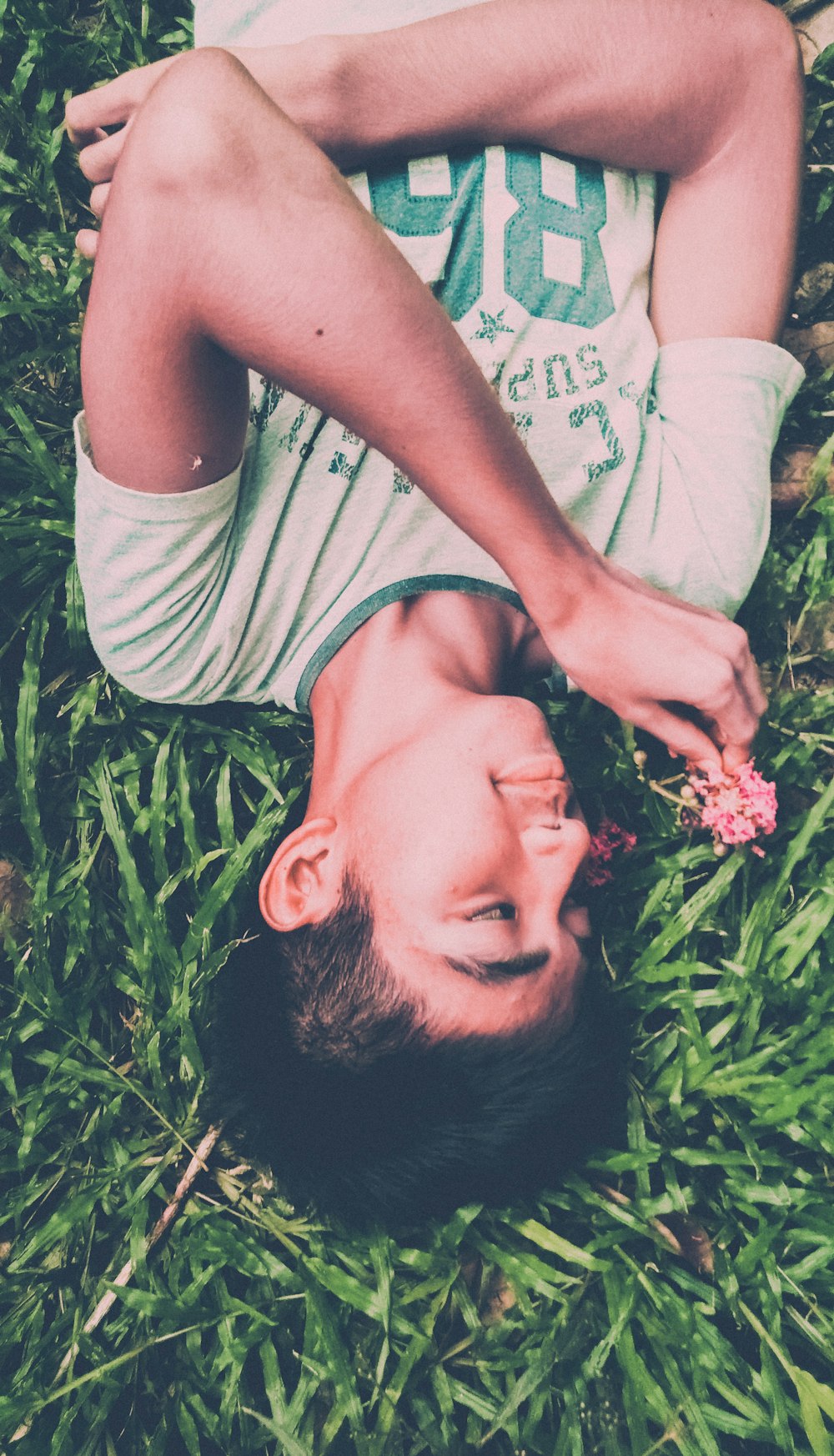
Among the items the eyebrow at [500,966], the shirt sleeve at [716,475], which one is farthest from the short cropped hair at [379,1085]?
the shirt sleeve at [716,475]

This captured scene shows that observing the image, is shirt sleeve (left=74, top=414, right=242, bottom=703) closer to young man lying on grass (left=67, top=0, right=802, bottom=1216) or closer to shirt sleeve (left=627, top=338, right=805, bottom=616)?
young man lying on grass (left=67, top=0, right=802, bottom=1216)

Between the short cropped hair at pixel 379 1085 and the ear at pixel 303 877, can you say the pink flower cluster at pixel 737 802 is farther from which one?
the ear at pixel 303 877

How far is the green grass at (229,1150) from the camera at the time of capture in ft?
6.93

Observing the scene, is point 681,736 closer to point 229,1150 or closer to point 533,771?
point 533,771

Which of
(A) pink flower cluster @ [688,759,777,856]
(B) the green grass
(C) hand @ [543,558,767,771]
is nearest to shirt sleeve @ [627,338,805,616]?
(C) hand @ [543,558,767,771]

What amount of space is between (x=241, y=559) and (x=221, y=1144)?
1462mm

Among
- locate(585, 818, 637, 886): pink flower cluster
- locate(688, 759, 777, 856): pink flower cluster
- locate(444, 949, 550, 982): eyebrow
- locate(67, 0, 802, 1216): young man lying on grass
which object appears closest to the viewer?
locate(67, 0, 802, 1216): young man lying on grass

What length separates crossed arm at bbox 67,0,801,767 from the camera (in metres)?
1.86

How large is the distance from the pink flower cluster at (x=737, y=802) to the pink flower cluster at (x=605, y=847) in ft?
0.91

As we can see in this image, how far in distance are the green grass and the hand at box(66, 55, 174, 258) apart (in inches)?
16.0

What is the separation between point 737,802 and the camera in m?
1.97

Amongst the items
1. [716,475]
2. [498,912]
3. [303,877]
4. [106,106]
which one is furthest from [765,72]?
[303,877]

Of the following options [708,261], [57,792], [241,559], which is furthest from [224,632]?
[708,261]

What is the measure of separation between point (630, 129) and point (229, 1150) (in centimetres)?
260
